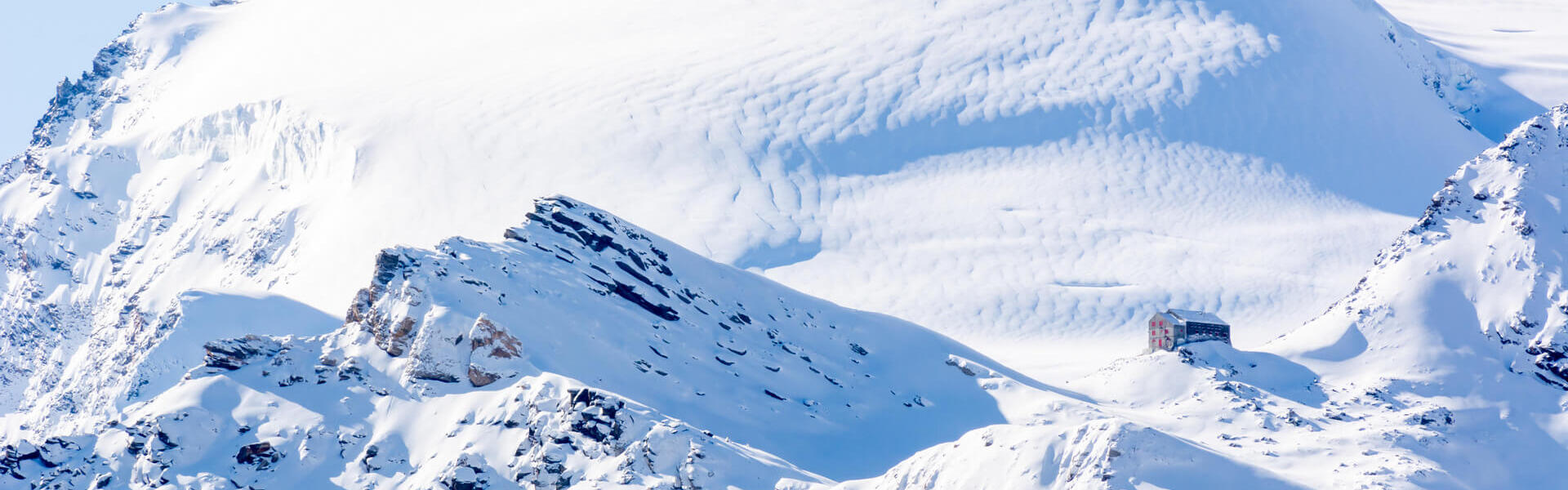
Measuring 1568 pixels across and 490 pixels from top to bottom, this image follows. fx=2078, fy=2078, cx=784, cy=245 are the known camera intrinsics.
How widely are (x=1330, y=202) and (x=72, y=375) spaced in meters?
119

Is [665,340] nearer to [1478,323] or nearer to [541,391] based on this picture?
[541,391]

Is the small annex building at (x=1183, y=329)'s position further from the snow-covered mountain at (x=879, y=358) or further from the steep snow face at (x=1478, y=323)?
the steep snow face at (x=1478, y=323)

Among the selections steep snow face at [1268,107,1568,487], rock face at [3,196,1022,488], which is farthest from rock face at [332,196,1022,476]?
steep snow face at [1268,107,1568,487]

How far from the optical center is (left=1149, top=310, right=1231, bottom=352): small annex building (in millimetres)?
144625

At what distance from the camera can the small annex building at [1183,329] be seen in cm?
14462

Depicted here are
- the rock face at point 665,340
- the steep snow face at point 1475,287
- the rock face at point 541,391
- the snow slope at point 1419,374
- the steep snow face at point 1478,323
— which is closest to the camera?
the rock face at point 541,391

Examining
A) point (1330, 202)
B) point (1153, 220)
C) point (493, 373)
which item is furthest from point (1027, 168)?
point (493, 373)

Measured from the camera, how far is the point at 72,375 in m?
197

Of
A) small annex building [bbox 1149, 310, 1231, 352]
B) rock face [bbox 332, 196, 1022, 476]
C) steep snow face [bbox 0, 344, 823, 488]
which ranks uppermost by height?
small annex building [bbox 1149, 310, 1231, 352]

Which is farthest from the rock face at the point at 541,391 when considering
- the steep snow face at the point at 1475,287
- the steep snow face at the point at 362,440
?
the steep snow face at the point at 1475,287

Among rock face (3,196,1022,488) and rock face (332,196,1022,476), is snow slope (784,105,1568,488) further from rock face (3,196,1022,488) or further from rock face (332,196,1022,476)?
rock face (3,196,1022,488)

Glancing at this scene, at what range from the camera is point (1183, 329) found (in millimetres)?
144875

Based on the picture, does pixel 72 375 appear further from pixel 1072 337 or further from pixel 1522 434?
pixel 1522 434

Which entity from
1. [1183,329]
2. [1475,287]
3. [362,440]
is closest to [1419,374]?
[1475,287]
